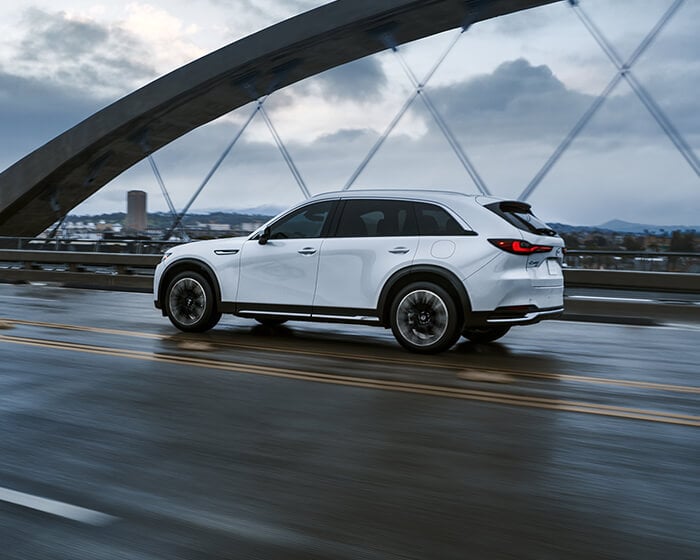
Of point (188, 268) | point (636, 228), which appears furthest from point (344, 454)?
point (636, 228)

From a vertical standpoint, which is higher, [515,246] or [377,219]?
[377,219]

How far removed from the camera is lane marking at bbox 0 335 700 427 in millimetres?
5641

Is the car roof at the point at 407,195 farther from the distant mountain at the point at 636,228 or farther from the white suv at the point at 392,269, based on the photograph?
the distant mountain at the point at 636,228

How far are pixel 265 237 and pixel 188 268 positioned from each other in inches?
48.5

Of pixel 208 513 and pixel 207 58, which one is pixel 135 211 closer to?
pixel 207 58

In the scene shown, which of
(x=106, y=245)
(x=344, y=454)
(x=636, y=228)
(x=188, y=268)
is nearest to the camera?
(x=344, y=454)

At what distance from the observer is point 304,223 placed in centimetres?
955

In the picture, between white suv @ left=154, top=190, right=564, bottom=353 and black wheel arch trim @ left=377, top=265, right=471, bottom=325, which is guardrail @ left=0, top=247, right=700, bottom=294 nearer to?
white suv @ left=154, top=190, right=564, bottom=353

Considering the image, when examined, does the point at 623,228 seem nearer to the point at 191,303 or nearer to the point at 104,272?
the point at 191,303

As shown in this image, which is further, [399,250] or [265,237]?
[265,237]

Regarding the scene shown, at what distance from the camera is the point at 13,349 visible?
8.36m

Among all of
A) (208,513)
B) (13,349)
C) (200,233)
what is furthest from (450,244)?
(200,233)

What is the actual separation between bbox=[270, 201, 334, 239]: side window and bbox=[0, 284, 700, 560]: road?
1.54 meters

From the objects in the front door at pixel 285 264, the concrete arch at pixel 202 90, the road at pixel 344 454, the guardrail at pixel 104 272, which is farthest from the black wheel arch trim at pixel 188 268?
the concrete arch at pixel 202 90
